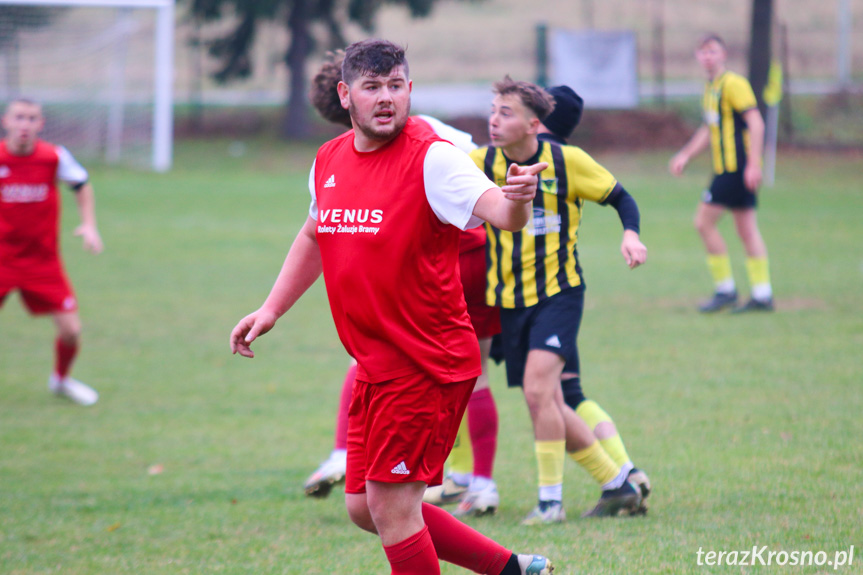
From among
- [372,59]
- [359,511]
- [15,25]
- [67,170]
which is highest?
[15,25]

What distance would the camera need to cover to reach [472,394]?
447 centimetres

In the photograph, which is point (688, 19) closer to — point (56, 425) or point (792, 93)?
point (792, 93)

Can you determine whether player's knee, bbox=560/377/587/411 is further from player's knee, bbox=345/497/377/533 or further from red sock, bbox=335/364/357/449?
player's knee, bbox=345/497/377/533

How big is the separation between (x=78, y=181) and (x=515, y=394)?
353 cm

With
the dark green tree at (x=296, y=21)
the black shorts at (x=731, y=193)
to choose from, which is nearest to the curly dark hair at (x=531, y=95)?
the black shorts at (x=731, y=193)

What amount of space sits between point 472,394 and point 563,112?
1389 mm

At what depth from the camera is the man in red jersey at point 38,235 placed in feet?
22.0

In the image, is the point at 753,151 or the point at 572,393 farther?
the point at 753,151

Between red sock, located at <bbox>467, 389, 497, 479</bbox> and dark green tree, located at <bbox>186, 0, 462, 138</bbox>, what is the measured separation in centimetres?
2460

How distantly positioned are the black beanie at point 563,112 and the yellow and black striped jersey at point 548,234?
248 mm

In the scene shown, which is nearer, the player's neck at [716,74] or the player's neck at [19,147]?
the player's neck at [19,147]

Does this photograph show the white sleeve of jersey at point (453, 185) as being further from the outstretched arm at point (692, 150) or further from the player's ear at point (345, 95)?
the outstretched arm at point (692, 150)

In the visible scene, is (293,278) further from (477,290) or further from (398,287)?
(477,290)

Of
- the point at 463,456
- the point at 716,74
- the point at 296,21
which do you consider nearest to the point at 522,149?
the point at 463,456
